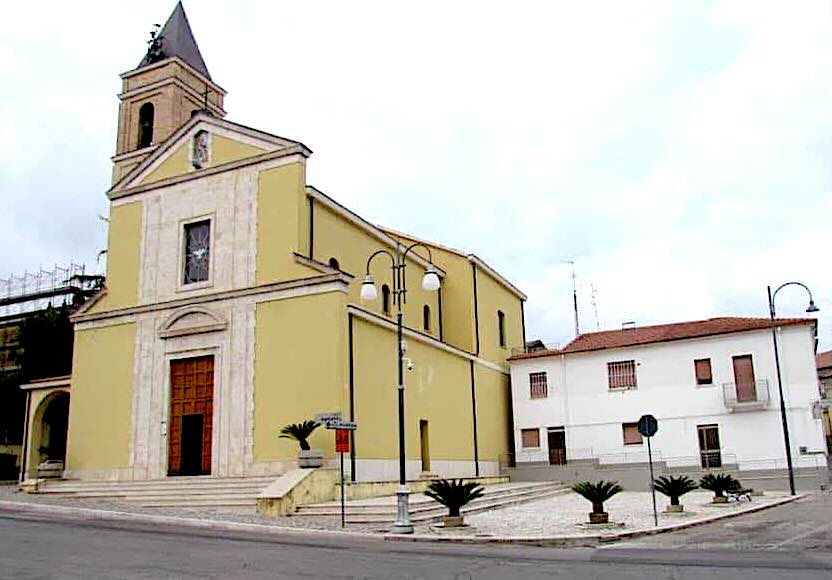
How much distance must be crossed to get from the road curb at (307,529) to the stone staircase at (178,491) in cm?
253

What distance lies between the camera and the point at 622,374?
35906mm

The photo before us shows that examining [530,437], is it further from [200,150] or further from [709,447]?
[200,150]

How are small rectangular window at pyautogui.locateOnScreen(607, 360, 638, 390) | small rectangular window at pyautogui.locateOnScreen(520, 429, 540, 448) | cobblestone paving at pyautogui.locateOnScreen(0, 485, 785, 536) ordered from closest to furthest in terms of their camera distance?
1. cobblestone paving at pyautogui.locateOnScreen(0, 485, 785, 536)
2. small rectangular window at pyautogui.locateOnScreen(607, 360, 638, 390)
3. small rectangular window at pyautogui.locateOnScreen(520, 429, 540, 448)

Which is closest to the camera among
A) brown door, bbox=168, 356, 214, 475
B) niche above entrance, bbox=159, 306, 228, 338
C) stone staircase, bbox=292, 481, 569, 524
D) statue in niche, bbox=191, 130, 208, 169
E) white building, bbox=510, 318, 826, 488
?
stone staircase, bbox=292, 481, 569, 524

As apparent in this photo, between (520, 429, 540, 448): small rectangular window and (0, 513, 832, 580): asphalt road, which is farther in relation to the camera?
(520, 429, 540, 448): small rectangular window

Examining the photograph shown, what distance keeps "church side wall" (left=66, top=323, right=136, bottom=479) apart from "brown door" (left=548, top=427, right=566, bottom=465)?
18.3 m

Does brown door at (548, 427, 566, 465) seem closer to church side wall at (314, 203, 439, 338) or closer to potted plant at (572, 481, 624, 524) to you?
church side wall at (314, 203, 439, 338)

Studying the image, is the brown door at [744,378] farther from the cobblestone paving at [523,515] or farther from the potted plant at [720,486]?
the potted plant at [720,486]

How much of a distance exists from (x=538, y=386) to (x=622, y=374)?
4090 millimetres

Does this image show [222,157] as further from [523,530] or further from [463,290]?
[523,530]

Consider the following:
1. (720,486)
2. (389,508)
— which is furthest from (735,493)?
(389,508)

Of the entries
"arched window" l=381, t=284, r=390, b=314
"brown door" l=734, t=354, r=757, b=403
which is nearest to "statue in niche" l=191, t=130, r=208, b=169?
"arched window" l=381, t=284, r=390, b=314

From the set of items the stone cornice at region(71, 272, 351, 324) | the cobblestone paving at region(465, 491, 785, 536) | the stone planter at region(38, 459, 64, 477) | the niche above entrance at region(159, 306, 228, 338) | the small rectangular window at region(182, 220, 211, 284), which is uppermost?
the small rectangular window at region(182, 220, 211, 284)

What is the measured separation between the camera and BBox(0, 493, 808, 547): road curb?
1602 centimetres
